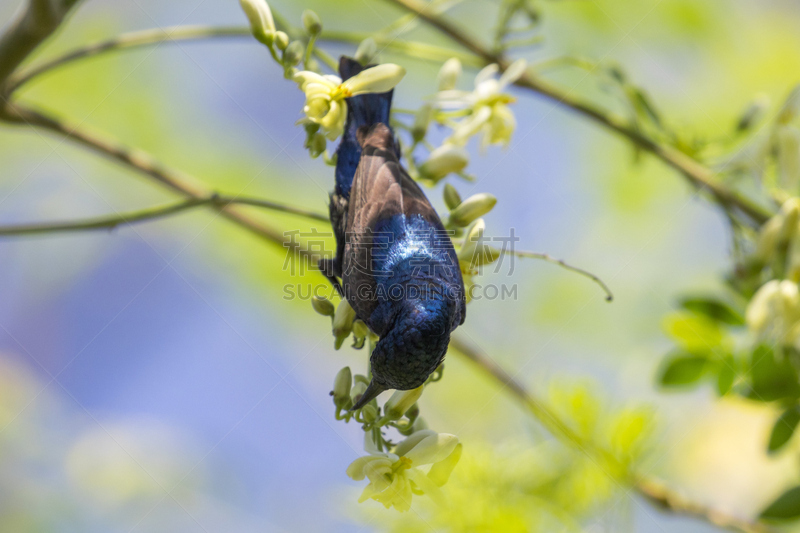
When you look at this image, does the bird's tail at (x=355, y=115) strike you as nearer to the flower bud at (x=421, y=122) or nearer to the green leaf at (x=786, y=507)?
the flower bud at (x=421, y=122)

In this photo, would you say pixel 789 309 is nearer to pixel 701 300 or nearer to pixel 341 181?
pixel 701 300

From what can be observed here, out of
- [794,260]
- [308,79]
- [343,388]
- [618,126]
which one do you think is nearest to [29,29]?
[308,79]

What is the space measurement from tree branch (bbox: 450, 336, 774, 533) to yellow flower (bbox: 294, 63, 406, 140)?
0.82 meters

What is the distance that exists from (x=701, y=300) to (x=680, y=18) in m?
2.30

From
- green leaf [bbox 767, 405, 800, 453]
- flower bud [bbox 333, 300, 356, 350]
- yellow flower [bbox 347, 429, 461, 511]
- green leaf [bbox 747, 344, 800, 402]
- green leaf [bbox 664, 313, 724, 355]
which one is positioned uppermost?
flower bud [bbox 333, 300, 356, 350]

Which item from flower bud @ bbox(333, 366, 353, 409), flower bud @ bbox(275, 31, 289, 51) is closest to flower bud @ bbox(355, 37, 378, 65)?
flower bud @ bbox(275, 31, 289, 51)

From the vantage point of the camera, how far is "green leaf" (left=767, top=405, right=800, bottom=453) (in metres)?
1.77

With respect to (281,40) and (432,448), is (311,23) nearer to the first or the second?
(281,40)

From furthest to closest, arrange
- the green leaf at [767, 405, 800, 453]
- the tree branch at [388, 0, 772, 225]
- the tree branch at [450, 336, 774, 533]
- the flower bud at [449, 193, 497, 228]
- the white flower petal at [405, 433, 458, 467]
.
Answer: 1. the tree branch at [388, 0, 772, 225]
2. the tree branch at [450, 336, 774, 533]
3. the green leaf at [767, 405, 800, 453]
4. the flower bud at [449, 193, 497, 228]
5. the white flower petal at [405, 433, 458, 467]

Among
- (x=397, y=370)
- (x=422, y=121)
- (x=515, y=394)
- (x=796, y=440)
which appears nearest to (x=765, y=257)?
(x=796, y=440)

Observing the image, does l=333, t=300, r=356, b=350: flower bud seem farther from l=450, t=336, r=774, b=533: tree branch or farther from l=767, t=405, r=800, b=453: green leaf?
l=767, t=405, r=800, b=453: green leaf

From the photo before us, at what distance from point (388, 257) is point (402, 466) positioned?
21.3 inches

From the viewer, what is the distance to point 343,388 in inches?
56.1

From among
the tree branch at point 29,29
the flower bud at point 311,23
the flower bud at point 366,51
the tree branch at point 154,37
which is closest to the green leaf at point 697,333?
the flower bud at point 366,51
